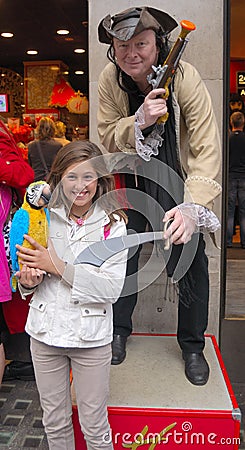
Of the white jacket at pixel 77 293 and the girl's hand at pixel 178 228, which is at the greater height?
the girl's hand at pixel 178 228

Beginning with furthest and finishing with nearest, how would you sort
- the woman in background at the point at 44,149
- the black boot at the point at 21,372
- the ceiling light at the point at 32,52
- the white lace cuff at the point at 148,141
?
the ceiling light at the point at 32,52 < the woman in background at the point at 44,149 < the black boot at the point at 21,372 < the white lace cuff at the point at 148,141

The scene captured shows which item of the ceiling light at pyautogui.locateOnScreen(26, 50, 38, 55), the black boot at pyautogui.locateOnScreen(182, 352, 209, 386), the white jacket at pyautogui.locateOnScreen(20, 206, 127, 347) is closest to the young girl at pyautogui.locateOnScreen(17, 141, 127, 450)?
the white jacket at pyautogui.locateOnScreen(20, 206, 127, 347)

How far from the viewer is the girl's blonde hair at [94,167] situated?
1.87 meters

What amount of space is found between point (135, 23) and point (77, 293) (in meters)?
0.99

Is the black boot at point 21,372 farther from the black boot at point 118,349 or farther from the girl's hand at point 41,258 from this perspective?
the girl's hand at point 41,258

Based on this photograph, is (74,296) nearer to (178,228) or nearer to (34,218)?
(34,218)

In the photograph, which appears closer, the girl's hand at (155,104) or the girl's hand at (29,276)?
the girl's hand at (29,276)

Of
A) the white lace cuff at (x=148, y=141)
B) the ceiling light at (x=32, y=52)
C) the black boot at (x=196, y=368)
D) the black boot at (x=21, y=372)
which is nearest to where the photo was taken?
the white lace cuff at (x=148, y=141)

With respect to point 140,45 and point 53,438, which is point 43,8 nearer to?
point 140,45

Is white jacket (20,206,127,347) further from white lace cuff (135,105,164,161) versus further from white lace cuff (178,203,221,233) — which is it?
white lace cuff (135,105,164,161)

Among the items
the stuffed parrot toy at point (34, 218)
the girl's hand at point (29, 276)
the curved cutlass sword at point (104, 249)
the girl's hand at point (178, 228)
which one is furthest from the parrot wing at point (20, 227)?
the girl's hand at point (178, 228)

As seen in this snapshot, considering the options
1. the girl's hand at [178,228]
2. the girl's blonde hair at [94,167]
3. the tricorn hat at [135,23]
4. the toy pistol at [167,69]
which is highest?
the tricorn hat at [135,23]

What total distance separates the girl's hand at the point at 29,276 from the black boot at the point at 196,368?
2.84 feet

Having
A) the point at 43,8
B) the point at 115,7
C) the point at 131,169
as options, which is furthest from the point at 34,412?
the point at 43,8
